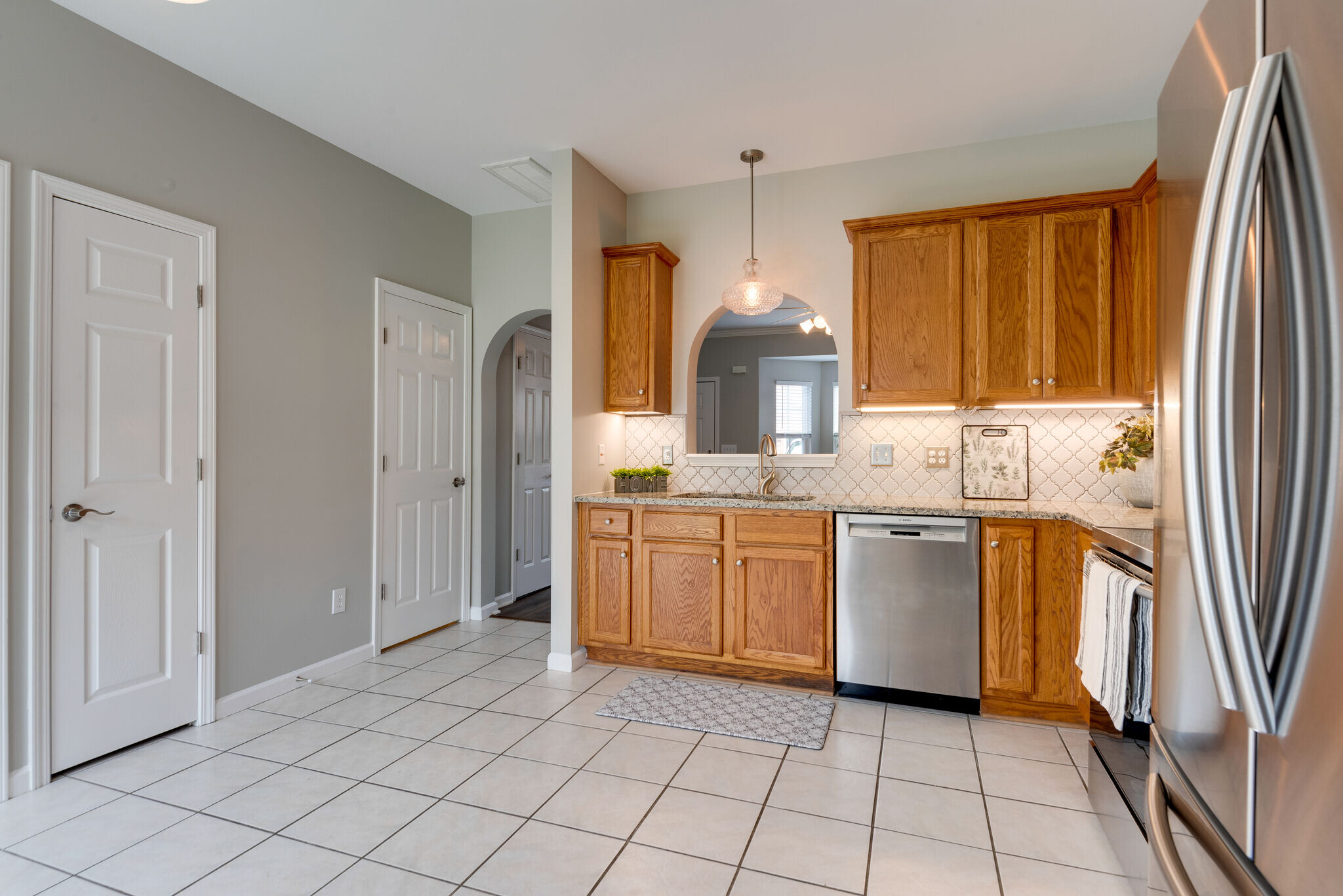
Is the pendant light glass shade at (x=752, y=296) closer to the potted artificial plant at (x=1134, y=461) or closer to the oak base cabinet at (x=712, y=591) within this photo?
the oak base cabinet at (x=712, y=591)

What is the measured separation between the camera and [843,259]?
3.79 meters

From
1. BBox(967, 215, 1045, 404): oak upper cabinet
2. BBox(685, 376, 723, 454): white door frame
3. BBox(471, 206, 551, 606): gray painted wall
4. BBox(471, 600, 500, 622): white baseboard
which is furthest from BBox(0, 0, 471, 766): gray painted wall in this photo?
BBox(685, 376, 723, 454): white door frame

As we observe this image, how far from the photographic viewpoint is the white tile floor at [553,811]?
1847 mm

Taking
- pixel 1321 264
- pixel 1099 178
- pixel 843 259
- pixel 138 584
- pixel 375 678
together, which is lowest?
pixel 375 678

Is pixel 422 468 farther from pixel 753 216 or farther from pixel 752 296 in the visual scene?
pixel 753 216

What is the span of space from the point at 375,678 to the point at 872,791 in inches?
96.7

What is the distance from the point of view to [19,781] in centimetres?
228

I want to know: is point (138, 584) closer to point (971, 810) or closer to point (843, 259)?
point (971, 810)

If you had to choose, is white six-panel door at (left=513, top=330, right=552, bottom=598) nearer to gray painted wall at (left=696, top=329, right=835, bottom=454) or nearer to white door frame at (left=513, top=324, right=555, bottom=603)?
white door frame at (left=513, top=324, right=555, bottom=603)

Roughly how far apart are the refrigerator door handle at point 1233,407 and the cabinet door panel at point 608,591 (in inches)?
118

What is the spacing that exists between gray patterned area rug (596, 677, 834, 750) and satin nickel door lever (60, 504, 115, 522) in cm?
209

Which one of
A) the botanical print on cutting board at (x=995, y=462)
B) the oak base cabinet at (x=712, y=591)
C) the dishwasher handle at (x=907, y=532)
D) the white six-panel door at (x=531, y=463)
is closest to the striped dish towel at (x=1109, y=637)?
the dishwasher handle at (x=907, y=532)

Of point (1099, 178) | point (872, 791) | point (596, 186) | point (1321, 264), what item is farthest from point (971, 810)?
point (596, 186)

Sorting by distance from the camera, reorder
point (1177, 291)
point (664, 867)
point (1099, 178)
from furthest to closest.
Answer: point (1099, 178), point (664, 867), point (1177, 291)
